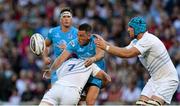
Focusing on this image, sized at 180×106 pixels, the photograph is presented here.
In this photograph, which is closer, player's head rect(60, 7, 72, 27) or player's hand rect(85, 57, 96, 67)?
player's hand rect(85, 57, 96, 67)

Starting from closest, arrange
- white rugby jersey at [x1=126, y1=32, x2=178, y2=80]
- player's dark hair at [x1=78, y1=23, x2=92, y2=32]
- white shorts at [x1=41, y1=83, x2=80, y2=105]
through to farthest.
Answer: white rugby jersey at [x1=126, y1=32, x2=178, y2=80] → white shorts at [x1=41, y1=83, x2=80, y2=105] → player's dark hair at [x1=78, y1=23, x2=92, y2=32]

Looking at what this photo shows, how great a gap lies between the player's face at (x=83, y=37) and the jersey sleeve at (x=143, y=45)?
1.17 m

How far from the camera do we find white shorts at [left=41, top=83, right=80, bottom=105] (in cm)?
1287

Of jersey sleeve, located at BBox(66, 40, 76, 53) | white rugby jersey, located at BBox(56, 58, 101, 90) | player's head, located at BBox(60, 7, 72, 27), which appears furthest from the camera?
player's head, located at BBox(60, 7, 72, 27)

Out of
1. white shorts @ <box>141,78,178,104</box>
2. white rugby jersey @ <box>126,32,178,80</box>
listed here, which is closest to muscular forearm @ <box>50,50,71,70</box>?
white rugby jersey @ <box>126,32,178,80</box>

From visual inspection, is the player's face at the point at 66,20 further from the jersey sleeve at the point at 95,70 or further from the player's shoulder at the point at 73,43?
the jersey sleeve at the point at 95,70

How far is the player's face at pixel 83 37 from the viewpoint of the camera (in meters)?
13.4

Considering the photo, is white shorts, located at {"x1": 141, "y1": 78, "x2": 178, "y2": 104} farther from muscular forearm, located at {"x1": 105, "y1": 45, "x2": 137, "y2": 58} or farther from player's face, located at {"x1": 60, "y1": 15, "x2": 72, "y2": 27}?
player's face, located at {"x1": 60, "y1": 15, "x2": 72, "y2": 27}

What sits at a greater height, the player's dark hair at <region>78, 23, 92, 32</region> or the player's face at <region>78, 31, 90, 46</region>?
the player's dark hair at <region>78, 23, 92, 32</region>

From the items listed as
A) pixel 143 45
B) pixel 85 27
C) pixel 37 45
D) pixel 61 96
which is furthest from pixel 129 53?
pixel 37 45

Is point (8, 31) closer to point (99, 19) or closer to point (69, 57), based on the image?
point (99, 19)

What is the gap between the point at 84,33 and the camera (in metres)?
13.4

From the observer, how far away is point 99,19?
877 inches

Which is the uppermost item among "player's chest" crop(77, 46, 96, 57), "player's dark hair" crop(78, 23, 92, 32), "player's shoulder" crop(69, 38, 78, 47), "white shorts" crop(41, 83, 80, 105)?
"player's dark hair" crop(78, 23, 92, 32)
